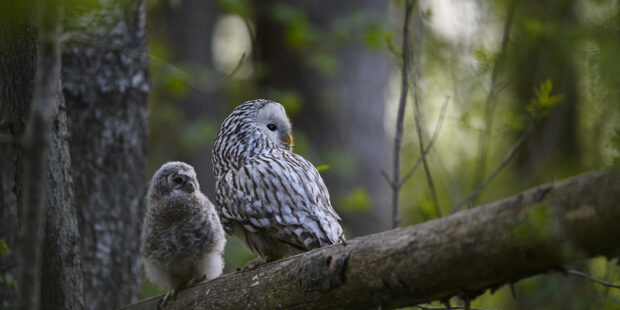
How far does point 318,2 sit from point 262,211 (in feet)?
22.2

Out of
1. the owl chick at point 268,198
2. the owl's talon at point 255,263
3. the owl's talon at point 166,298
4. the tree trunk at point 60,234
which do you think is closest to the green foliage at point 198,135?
the owl chick at point 268,198

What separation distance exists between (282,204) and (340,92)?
20.6ft

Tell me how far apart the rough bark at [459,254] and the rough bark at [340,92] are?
6544 mm

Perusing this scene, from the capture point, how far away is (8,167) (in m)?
4.17

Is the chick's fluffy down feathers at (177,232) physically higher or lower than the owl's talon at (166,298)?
higher

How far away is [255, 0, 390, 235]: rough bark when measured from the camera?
9.38 meters

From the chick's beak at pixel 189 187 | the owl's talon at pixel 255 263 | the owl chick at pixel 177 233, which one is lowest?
the owl's talon at pixel 255 263

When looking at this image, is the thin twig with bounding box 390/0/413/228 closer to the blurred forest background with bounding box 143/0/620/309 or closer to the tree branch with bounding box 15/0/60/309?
the blurred forest background with bounding box 143/0/620/309

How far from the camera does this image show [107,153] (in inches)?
169

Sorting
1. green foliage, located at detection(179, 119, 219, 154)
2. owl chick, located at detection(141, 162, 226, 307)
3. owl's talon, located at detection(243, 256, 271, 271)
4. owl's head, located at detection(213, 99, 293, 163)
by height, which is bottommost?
owl's talon, located at detection(243, 256, 271, 271)

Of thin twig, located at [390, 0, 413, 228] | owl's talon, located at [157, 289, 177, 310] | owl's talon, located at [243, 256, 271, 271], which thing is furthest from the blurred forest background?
owl's talon, located at [157, 289, 177, 310]

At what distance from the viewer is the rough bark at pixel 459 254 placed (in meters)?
1.87

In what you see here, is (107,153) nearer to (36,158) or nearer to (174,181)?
(174,181)

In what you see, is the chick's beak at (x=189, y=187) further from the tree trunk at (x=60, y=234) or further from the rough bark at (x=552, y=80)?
the rough bark at (x=552, y=80)
